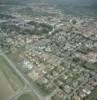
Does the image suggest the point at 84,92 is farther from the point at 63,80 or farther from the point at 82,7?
the point at 82,7

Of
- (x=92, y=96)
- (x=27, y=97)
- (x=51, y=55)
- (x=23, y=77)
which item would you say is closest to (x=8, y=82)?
(x=23, y=77)

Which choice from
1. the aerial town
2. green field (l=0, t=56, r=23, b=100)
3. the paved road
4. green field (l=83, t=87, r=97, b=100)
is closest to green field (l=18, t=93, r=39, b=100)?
the aerial town

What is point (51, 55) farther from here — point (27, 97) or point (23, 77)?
point (27, 97)

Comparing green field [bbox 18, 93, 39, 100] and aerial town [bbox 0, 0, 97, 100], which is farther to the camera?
aerial town [bbox 0, 0, 97, 100]

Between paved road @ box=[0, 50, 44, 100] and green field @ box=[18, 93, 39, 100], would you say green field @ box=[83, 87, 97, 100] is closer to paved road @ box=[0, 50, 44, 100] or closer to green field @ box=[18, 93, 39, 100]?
paved road @ box=[0, 50, 44, 100]

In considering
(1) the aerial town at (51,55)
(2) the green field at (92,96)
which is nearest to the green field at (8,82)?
(1) the aerial town at (51,55)

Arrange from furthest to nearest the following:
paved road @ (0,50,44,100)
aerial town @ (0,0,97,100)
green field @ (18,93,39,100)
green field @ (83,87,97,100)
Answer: aerial town @ (0,0,97,100)
paved road @ (0,50,44,100)
green field @ (18,93,39,100)
green field @ (83,87,97,100)

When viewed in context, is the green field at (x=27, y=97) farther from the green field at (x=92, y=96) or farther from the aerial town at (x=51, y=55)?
the green field at (x=92, y=96)
